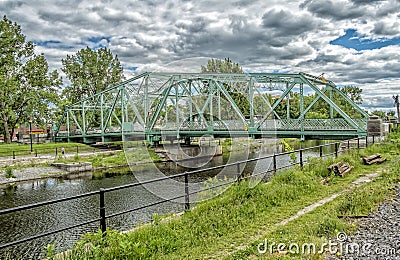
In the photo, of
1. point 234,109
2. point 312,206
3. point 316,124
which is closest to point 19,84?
point 234,109

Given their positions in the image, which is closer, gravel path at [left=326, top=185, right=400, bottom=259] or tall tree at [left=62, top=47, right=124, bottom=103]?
gravel path at [left=326, top=185, right=400, bottom=259]

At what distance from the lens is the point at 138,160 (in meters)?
20.2

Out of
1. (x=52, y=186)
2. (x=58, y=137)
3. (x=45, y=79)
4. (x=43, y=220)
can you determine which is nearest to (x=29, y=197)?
(x=52, y=186)

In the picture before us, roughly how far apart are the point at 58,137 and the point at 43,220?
51.8 metres

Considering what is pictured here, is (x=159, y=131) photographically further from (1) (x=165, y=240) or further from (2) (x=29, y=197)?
(1) (x=165, y=240)

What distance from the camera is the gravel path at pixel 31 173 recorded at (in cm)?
2696

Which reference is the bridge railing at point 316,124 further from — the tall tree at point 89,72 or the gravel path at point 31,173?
the tall tree at point 89,72

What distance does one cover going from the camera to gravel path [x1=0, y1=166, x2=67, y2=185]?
26961 mm

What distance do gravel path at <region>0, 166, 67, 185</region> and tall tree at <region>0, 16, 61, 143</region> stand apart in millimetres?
19626

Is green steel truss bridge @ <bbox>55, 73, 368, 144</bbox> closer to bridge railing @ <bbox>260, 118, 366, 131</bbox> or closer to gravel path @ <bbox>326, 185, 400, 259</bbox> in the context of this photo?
bridge railing @ <bbox>260, 118, 366, 131</bbox>

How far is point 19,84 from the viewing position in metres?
49.1

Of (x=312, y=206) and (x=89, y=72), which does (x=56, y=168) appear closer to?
(x=312, y=206)

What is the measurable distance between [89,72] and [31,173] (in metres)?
44.9

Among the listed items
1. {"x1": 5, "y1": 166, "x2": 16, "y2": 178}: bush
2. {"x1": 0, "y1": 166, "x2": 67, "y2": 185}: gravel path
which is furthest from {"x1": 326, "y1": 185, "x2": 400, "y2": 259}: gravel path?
{"x1": 5, "y1": 166, "x2": 16, "y2": 178}: bush
